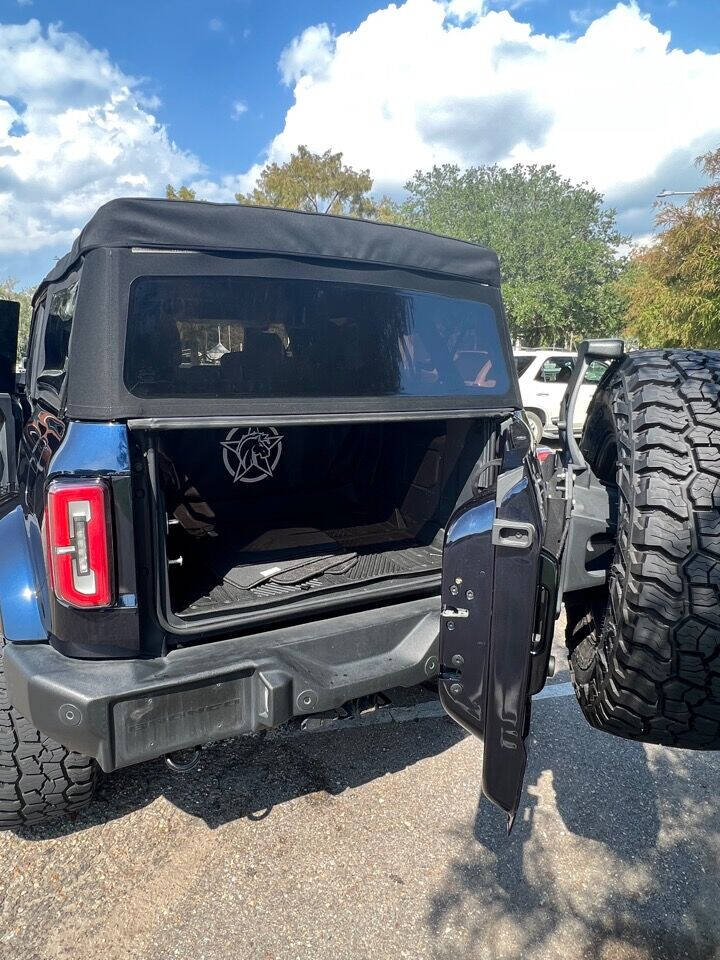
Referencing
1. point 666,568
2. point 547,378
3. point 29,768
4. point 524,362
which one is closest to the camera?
point 666,568

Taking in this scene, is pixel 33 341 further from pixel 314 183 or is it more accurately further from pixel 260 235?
pixel 314 183

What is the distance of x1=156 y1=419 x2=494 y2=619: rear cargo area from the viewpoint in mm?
2828

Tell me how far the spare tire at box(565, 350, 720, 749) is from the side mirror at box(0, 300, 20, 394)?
3921 mm

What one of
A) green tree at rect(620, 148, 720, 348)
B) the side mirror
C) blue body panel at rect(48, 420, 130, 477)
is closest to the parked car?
green tree at rect(620, 148, 720, 348)

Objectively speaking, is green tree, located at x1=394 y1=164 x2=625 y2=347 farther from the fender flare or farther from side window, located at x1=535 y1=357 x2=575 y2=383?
the fender flare

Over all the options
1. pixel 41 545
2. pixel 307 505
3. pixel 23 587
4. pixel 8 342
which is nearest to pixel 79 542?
pixel 41 545

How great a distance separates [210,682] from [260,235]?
4.85 feet

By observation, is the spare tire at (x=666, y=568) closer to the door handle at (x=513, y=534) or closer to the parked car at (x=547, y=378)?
the door handle at (x=513, y=534)

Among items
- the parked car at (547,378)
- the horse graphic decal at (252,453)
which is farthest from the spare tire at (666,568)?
the parked car at (547,378)

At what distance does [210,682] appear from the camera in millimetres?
2033

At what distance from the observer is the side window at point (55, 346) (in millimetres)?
2502

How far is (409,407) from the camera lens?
8.52 feet

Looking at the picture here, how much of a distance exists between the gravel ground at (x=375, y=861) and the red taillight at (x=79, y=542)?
3.41ft

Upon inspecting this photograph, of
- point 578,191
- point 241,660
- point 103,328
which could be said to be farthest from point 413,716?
point 578,191
